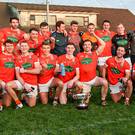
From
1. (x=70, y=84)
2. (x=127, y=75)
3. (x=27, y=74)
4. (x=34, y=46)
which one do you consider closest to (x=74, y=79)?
(x=70, y=84)

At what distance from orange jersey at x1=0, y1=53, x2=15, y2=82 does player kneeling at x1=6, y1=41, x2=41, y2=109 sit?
0.11 m

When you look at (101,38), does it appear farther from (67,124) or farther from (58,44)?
(67,124)

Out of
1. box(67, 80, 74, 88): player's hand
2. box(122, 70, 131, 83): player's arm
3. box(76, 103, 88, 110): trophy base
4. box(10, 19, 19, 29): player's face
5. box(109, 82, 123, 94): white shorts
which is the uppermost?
box(10, 19, 19, 29): player's face

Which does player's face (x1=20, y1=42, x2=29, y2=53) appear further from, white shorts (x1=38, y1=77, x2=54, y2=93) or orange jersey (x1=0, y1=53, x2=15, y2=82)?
white shorts (x1=38, y1=77, x2=54, y2=93)

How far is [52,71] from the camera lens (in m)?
8.77

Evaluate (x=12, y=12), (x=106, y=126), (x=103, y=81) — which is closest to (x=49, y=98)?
(x=103, y=81)

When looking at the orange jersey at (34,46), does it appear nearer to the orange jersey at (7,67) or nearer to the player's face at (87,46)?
the orange jersey at (7,67)

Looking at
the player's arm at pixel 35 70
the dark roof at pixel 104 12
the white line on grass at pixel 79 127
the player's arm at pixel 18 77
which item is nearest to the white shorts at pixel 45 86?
the player's arm at pixel 35 70

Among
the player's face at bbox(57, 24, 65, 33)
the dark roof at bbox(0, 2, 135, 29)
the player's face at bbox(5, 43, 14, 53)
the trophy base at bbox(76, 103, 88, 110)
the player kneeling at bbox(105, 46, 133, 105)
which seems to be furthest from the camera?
the dark roof at bbox(0, 2, 135, 29)

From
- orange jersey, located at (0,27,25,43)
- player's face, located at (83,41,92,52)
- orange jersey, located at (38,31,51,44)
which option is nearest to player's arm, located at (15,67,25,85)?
orange jersey, located at (0,27,25,43)

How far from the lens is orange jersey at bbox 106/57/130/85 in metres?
8.70

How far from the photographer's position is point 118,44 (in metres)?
9.40

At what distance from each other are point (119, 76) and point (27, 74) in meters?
2.05

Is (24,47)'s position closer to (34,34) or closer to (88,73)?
(34,34)
